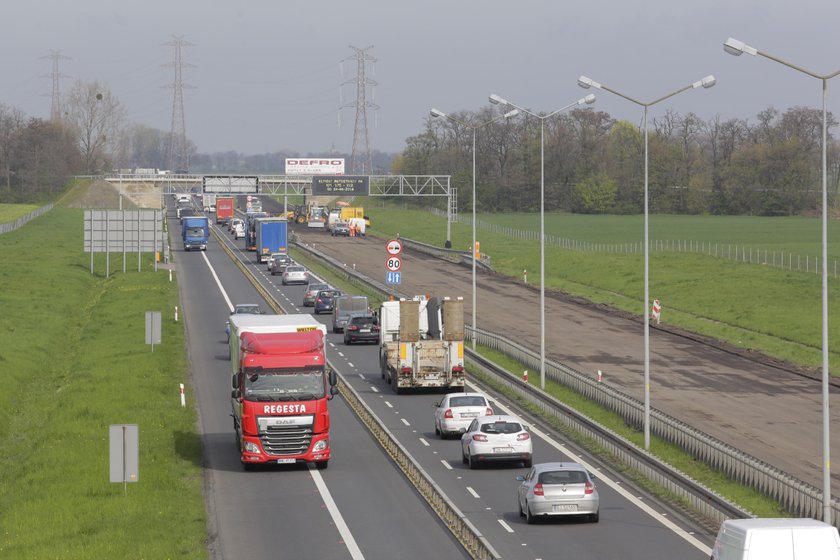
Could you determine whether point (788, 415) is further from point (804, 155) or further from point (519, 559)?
point (804, 155)

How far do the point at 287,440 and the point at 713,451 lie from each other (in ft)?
38.0

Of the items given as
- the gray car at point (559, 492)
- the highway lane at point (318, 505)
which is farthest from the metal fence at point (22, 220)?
the gray car at point (559, 492)

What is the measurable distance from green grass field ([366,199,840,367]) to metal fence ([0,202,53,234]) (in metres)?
41.2

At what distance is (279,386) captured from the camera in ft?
117

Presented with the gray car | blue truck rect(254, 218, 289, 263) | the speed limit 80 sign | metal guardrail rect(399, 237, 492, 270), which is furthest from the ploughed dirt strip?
blue truck rect(254, 218, 289, 263)

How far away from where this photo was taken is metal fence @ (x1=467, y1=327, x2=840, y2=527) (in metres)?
31.1

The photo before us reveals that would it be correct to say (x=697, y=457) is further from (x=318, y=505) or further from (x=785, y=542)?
(x=785, y=542)

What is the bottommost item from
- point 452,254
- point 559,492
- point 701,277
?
point 559,492

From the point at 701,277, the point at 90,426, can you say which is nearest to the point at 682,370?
the point at 90,426

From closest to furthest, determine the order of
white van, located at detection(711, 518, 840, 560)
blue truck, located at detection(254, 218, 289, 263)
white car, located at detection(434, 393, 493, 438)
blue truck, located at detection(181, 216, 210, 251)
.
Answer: white van, located at detection(711, 518, 840, 560) → white car, located at detection(434, 393, 493, 438) → blue truck, located at detection(254, 218, 289, 263) → blue truck, located at detection(181, 216, 210, 251)

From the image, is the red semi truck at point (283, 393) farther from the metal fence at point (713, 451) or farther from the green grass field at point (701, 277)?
the green grass field at point (701, 277)

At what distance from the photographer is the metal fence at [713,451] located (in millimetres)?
31125

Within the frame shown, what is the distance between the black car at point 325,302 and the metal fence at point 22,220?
77755 millimetres

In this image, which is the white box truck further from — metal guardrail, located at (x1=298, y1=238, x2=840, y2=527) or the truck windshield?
the truck windshield
